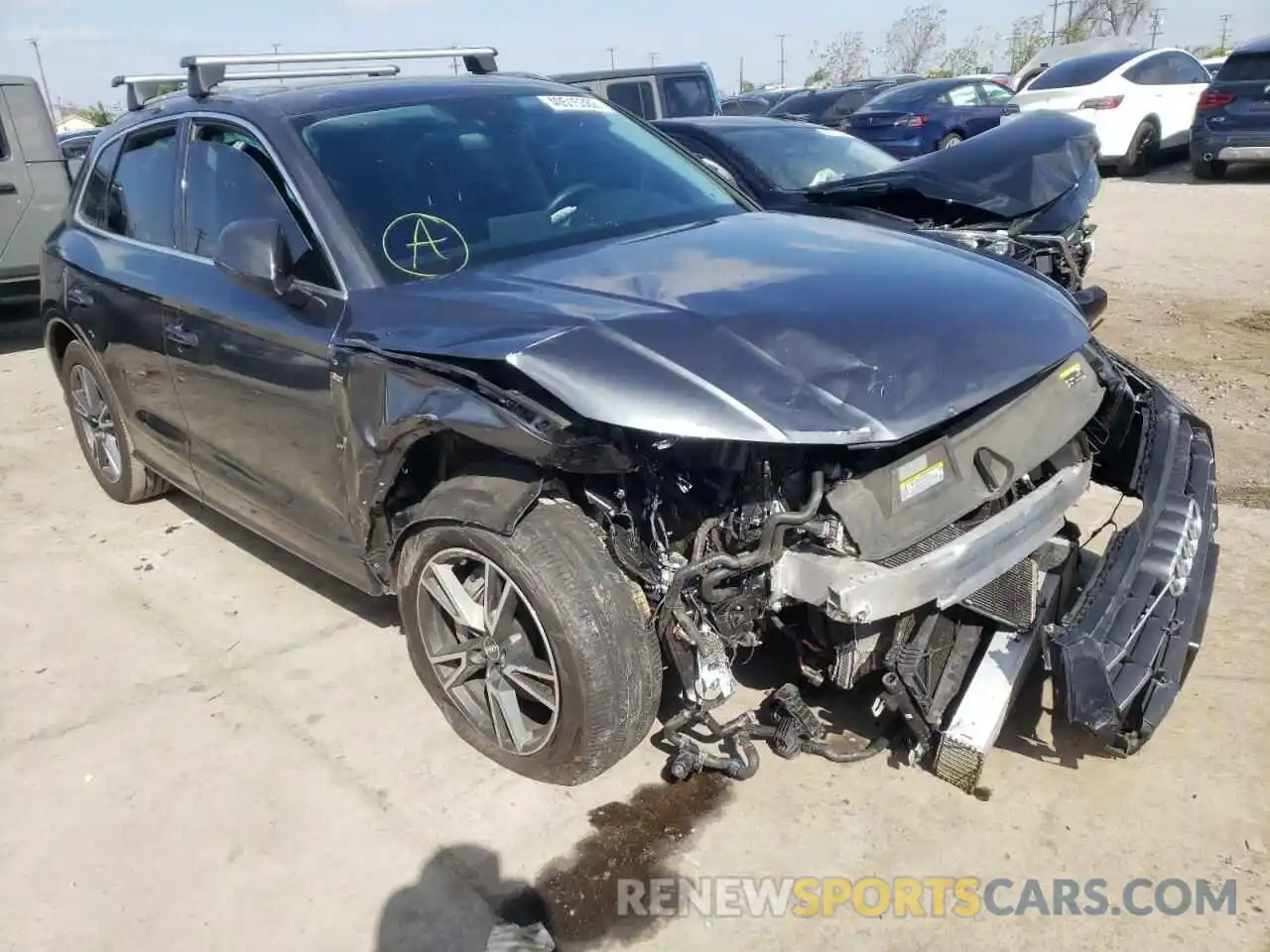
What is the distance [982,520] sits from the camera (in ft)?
9.25

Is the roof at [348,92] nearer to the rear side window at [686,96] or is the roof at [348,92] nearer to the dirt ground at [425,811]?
the dirt ground at [425,811]

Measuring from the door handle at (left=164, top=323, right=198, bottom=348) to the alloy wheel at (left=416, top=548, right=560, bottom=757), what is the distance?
135 centimetres

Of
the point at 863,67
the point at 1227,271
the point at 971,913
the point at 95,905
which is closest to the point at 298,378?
the point at 95,905

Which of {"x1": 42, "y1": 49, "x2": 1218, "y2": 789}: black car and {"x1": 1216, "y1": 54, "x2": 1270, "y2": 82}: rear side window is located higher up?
{"x1": 42, "y1": 49, "x2": 1218, "y2": 789}: black car

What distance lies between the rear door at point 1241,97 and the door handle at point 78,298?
1307 cm

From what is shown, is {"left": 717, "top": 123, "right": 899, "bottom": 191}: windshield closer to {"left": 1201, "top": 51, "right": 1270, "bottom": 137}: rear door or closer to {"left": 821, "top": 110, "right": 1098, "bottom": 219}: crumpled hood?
{"left": 821, "top": 110, "right": 1098, "bottom": 219}: crumpled hood

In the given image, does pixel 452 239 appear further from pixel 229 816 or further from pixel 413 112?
pixel 229 816

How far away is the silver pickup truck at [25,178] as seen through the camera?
8.50m

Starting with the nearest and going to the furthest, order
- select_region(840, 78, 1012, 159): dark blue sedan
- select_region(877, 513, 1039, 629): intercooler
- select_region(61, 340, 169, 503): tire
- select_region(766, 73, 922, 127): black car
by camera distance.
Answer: select_region(877, 513, 1039, 629): intercooler
select_region(61, 340, 169, 503): tire
select_region(840, 78, 1012, 159): dark blue sedan
select_region(766, 73, 922, 127): black car

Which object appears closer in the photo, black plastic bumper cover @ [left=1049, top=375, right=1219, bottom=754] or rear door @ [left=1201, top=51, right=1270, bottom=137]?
black plastic bumper cover @ [left=1049, top=375, right=1219, bottom=754]

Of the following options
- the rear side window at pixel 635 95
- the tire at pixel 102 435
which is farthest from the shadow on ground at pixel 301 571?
the rear side window at pixel 635 95

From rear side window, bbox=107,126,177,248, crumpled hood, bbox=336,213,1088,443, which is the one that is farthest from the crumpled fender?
rear side window, bbox=107,126,177,248

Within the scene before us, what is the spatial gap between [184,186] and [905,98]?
13.9m

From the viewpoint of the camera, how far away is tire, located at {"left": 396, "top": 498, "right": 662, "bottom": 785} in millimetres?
2670
